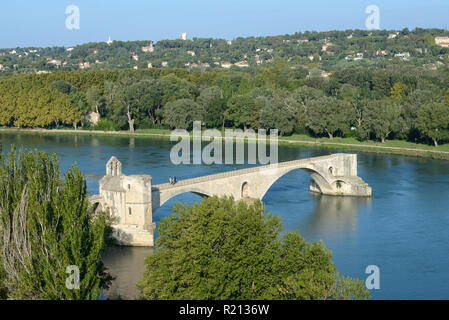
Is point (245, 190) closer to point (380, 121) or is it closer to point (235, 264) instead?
point (235, 264)

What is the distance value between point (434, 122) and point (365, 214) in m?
25.5

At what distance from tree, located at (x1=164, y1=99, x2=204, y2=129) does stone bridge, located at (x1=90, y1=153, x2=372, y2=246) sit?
30.1 meters

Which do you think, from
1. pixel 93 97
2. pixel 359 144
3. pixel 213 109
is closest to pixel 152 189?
pixel 359 144

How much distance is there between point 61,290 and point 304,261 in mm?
7913

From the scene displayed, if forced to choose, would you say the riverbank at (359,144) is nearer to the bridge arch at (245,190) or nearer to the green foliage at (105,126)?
the green foliage at (105,126)

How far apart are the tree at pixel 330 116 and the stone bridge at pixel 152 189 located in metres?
22.1

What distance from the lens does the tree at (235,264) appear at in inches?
778

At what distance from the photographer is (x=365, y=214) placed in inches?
1459

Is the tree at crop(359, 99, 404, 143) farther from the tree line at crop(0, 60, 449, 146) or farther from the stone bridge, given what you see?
the stone bridge

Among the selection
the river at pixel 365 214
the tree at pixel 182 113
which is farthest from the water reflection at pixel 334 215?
the tree at pixel 182 113

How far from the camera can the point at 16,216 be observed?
19406 millimetres

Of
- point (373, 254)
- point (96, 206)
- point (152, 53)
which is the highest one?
point (152, 53)
